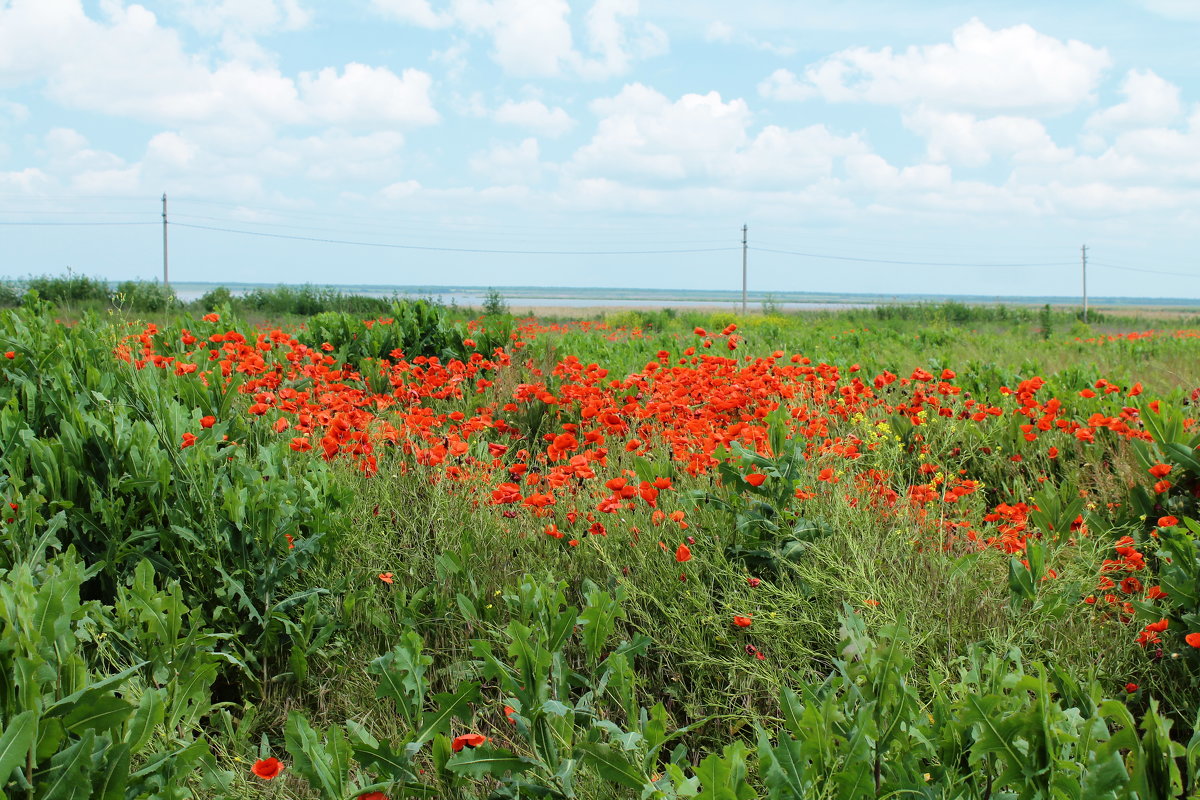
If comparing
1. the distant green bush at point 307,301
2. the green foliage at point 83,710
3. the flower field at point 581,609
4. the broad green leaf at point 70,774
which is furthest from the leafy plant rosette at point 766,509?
the distant green bush at point 307,301

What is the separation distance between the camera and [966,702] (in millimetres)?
1956

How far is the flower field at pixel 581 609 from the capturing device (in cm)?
200

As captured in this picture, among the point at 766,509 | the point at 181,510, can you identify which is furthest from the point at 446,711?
the point at 181,510

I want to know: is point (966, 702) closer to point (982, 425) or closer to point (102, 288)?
point (982, 425)

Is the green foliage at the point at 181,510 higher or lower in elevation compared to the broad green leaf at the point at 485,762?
higher

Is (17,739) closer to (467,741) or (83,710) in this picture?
(83,710)

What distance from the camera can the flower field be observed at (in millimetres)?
2004

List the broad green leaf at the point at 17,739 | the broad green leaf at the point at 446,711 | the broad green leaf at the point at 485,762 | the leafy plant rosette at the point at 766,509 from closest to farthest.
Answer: the broad green leaf at the point at 17,739 → the broad green leaf at the point at 485,762 → the broad green leaf at the point at 446,711 → the leafy plant rosette at the point at 766,509

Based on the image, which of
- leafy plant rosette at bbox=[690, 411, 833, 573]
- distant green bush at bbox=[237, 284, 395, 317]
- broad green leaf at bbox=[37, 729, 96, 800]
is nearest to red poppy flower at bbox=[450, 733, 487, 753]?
broad green leaf at bbox=[37, 729, 96, 800]

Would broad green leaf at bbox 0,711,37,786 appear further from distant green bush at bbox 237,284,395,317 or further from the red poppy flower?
distant green bush at bbox 237,284,395,317

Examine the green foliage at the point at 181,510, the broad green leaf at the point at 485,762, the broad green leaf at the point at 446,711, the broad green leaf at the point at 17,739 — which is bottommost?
the broad green leaf at the point at 485,762

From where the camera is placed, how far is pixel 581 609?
9.92 feet

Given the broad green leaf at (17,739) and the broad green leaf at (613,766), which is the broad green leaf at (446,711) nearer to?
the broad green leaf at (613,766)

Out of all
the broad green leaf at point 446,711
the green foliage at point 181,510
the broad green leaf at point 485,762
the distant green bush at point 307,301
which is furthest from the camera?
the distant green bush at point 307,301
